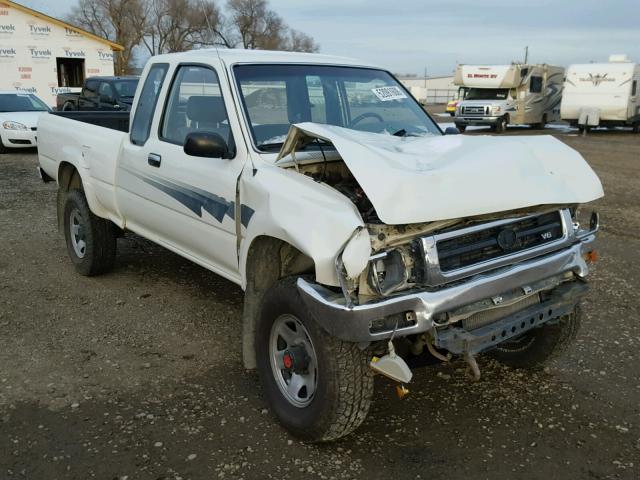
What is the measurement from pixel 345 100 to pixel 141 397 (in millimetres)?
2464

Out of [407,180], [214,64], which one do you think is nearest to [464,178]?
[407,180]

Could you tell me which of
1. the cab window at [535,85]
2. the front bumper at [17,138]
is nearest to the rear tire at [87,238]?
the front bumper at [17,138]

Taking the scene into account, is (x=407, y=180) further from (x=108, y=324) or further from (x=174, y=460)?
(x=108, y=324)

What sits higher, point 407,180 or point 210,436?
point 407,180

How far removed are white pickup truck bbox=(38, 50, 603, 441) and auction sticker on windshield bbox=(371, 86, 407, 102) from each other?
14 millimetres

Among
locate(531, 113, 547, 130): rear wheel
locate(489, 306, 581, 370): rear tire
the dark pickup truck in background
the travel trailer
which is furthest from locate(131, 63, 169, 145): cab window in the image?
locate(531, 113, 547, 130): rear wheel

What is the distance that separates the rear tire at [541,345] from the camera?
3854mm

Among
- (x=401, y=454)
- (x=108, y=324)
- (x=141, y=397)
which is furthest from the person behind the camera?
(x=108, y=324)

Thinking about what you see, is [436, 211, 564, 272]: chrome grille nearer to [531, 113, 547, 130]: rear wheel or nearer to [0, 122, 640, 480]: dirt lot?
[0, 122, 640, 480]: dirt lot

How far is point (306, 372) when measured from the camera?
325cm

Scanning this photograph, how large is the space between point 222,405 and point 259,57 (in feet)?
7.56

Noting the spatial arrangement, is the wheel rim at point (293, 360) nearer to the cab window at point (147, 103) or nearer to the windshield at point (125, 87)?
the cab window at point (147, 103)

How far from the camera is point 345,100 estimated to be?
4.53 m

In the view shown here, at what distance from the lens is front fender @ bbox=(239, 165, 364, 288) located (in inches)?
111
